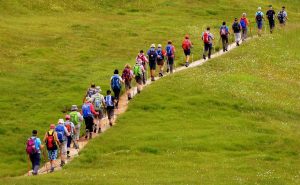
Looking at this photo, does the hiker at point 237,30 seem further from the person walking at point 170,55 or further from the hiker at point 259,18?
the person walking at point 170,55

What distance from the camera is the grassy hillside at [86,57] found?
55219 mm

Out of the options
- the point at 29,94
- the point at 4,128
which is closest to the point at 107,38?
the point at 29,94

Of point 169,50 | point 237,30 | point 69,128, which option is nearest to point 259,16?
point 237,30

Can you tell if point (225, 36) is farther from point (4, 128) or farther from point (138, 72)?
point (4, 128)

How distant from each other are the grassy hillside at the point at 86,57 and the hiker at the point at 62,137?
37.2 inches

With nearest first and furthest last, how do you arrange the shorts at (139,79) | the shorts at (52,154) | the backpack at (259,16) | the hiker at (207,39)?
the shorts at (52,154) → the shorts at (139,79) → the hiker at (207,39) → the backpack at (259,16)

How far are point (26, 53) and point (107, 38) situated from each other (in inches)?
458

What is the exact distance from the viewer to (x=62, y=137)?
164ft

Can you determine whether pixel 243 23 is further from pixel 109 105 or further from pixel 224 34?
pixel 109 105

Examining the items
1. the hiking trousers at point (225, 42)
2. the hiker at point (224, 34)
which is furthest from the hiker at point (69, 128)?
the hiking trousers at point (225, 42)

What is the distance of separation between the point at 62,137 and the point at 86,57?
32.1 meters

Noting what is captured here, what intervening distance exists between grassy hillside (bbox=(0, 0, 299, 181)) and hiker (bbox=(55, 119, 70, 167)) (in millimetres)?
946

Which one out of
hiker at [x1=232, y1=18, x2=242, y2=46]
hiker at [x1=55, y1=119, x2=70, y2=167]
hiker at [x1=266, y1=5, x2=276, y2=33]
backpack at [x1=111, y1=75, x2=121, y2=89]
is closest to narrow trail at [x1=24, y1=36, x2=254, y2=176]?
hiker at [x1=55, y1=119, x2=70, y2=167]

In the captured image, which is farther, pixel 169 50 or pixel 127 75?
pixel 169 50
